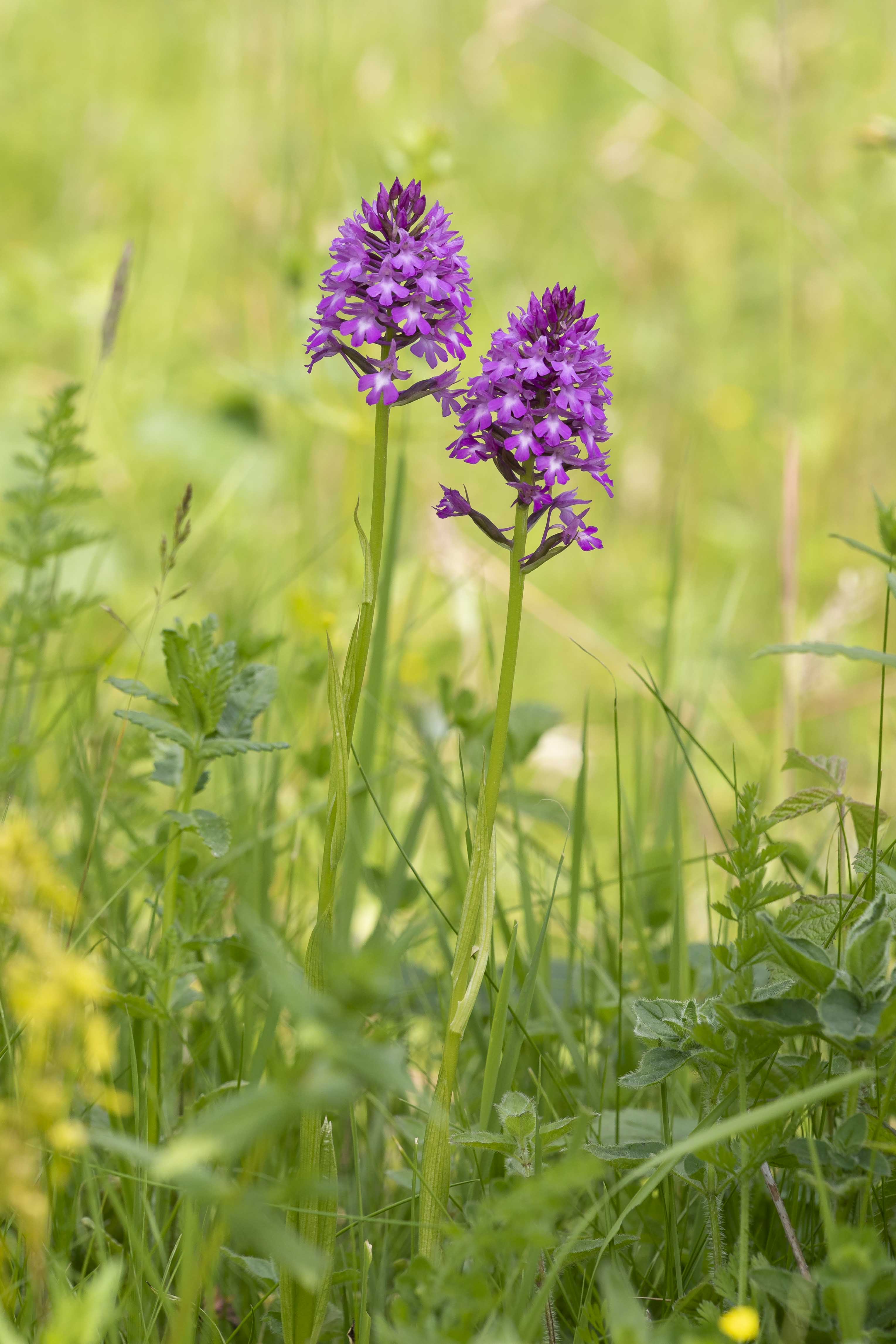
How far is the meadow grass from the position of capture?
47.6 inches

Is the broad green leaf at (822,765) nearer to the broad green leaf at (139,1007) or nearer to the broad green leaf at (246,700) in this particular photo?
the broad green leaf at (246,700)

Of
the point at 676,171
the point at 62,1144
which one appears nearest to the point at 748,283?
the point at 676,171

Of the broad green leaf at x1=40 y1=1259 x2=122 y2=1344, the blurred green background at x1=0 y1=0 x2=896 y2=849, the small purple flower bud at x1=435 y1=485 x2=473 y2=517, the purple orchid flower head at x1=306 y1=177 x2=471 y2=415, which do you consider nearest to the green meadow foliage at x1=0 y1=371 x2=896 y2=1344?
the broad green leaf at x1=40 y1=1259 x2=122 y2=1344

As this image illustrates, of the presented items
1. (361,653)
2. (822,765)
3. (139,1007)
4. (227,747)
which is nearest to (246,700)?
(227,747)

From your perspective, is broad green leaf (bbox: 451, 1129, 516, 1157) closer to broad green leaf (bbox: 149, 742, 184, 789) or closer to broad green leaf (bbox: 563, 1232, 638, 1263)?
broad green leaf (bbox: 563, 1232, 638, 1263)

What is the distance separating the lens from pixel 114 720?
2746 millimetres

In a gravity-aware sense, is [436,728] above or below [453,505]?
below

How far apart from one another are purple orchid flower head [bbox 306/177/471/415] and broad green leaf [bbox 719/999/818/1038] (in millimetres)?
785

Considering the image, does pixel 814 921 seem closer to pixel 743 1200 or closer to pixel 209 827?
pixel 743 1200

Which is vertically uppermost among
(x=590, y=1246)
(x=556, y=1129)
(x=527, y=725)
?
(x=527, y=725)

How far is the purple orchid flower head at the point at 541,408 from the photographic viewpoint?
1.34 m

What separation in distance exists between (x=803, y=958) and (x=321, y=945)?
554mm

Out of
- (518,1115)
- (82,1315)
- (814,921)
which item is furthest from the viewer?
(814,921)

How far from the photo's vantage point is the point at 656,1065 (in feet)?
4.47
